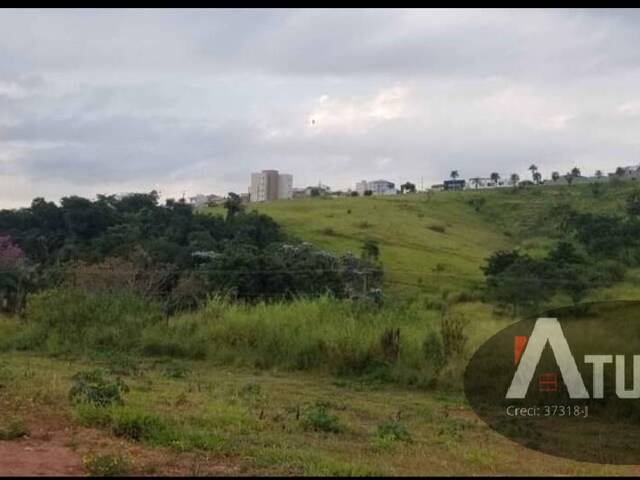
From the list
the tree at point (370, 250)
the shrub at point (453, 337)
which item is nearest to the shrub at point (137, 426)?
the shrub at point (453, 337)

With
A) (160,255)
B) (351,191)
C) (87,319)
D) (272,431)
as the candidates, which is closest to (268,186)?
(351,191)

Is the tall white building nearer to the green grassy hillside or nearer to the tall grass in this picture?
the green grassy hillside

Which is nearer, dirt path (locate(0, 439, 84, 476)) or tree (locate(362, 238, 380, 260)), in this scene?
dirt path (locate(0, 439, 84, 476))

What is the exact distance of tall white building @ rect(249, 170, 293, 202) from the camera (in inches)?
2195

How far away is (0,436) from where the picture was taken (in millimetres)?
5727

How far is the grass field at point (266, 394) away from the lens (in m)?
5.57

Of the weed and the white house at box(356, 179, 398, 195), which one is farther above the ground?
the white house at box(356, 179, 398, 195)

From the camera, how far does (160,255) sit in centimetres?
2273

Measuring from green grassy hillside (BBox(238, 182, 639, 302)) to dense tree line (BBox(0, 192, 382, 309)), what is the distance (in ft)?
15.7

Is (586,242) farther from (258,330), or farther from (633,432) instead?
(633,432)

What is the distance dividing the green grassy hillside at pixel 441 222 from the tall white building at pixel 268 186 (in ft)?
10.3

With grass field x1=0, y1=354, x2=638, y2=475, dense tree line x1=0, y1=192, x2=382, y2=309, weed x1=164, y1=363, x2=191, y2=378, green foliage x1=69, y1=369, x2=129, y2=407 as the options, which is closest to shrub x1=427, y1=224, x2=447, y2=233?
dense tree line x1=0, y1=192, x2=382, y2=309

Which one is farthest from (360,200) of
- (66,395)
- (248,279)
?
(66,395)

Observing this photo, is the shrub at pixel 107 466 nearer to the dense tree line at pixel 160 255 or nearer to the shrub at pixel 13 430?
the shrub at pixel 13 430
